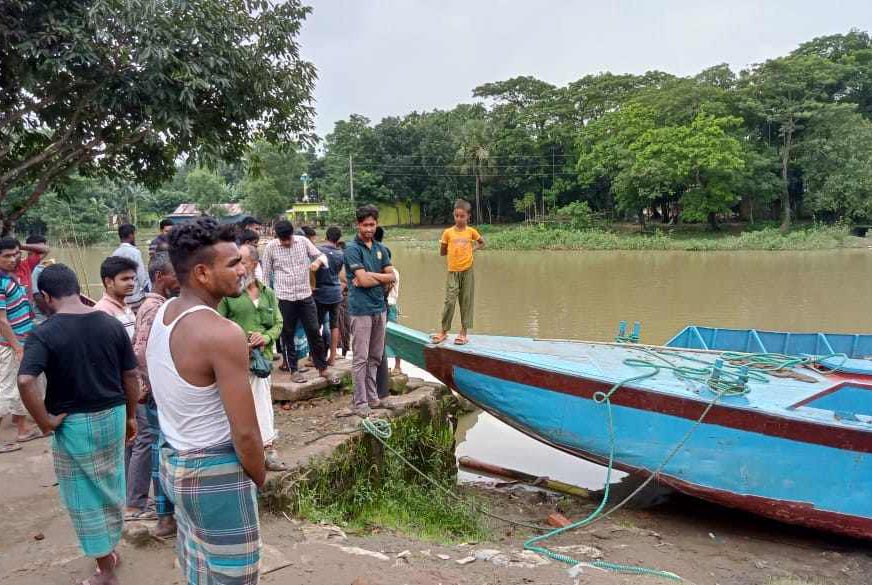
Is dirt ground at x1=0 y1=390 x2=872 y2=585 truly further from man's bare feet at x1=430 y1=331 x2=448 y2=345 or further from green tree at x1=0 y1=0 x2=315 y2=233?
green tree at x1=0 y1=0 x2=315 y2=233

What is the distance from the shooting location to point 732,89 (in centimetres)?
3541

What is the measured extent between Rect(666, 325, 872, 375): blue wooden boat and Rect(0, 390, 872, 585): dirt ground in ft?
7.04

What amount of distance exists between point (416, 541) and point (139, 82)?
5136mm

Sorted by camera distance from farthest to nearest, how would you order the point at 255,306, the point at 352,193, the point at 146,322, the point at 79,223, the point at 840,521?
the point at 352,193 < the point at 79,223 < the point at 840,521 < the point at 255,306 < the point at 146,322

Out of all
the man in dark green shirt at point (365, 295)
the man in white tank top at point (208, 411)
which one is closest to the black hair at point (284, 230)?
the man in dark green shirt at point (365, 295)

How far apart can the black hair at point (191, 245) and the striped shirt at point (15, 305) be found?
3.52 metres

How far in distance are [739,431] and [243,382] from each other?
421 cm

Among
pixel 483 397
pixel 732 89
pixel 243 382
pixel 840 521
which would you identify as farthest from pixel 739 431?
pixel 732 89

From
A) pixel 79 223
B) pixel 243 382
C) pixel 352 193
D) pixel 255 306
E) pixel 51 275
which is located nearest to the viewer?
pixel 243 382

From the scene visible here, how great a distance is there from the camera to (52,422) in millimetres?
2779

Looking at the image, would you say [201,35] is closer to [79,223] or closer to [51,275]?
[51,275]

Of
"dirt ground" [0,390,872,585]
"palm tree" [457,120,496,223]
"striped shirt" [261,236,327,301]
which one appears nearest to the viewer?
"dirt ground" [0,390,872,585]

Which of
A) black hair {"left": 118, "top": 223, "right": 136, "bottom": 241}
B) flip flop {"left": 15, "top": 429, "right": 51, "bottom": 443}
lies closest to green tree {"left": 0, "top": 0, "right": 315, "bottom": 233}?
black hair {"left": 118, "top": 223, "right": 136, "bottom": 241}

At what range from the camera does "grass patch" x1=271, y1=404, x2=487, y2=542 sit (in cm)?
420
